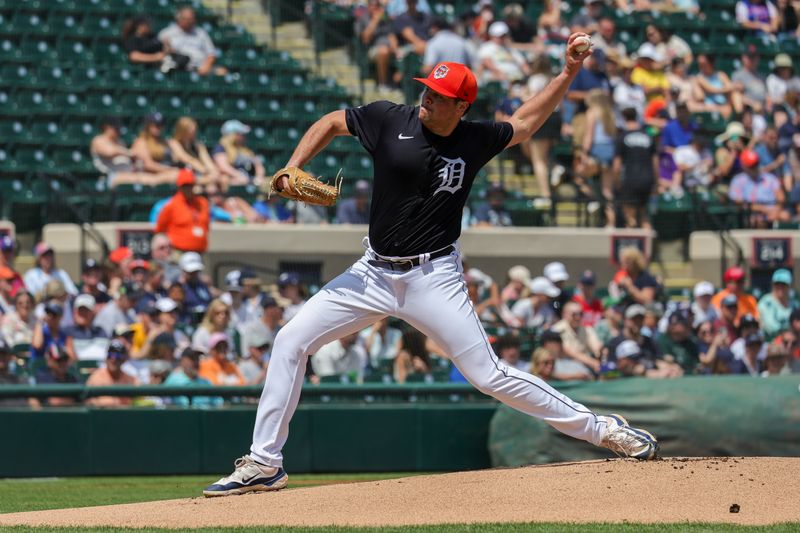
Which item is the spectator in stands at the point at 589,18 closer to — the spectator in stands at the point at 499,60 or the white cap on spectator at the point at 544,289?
the spectator in stands at the point at 499,60

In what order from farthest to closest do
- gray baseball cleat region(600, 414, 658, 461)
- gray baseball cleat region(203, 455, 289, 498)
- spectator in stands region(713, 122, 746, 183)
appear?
spectator in stands region(713, 122, 746, 183) → gray baseball cleat region(600, 414, 658, 461) → gray baseball cleat region(203, 455, 289, 498)

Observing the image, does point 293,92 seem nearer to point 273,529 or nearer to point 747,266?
point 747,266

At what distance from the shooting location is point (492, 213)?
14281mm

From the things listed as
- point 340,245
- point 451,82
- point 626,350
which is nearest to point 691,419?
point 626,350

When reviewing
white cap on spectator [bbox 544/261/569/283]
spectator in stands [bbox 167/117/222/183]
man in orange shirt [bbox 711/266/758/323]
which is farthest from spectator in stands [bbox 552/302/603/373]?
spectator in stands [bbox 167/117/222/183]

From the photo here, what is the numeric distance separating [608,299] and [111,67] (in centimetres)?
589

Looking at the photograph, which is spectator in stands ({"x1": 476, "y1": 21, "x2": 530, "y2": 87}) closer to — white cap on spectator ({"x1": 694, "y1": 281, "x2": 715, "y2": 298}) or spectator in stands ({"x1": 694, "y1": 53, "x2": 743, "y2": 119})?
spectator in stands ({"x1": 694, "y1": 53, "x2": 743, "y2": 119})

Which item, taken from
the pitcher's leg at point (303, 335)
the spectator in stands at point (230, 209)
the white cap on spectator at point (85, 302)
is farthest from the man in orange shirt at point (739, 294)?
the pitcher's leg at point (303, 335)

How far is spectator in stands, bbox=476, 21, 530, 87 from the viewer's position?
54.2 ft

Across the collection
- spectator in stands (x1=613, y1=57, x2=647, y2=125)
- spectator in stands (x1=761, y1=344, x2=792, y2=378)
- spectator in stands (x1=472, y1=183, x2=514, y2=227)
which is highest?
spectator in stands (x1=613, y1=57, x2=647, y2=125)

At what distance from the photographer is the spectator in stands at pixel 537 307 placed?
40.7 feet

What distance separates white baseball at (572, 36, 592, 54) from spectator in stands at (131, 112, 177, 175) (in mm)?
7786

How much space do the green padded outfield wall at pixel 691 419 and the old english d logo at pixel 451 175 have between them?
4095mm

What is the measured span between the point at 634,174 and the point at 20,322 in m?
6.81
